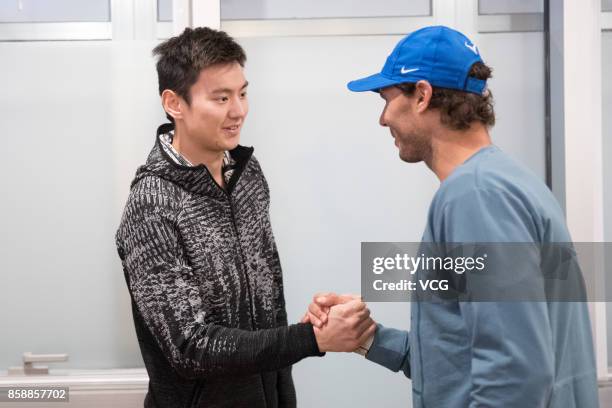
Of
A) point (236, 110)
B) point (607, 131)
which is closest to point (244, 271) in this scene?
point (236, 110)

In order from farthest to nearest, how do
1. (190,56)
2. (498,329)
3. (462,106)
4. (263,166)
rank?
(263,166) → (190,56) → (462,106) → (498,329)

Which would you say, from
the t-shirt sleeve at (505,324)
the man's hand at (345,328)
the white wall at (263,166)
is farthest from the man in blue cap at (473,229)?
the white wall at (263,166)

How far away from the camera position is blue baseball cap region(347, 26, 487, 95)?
1.40m

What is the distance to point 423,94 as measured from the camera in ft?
4.65

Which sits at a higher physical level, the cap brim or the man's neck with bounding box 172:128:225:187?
the cap brim

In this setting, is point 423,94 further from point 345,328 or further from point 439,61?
point 345,328

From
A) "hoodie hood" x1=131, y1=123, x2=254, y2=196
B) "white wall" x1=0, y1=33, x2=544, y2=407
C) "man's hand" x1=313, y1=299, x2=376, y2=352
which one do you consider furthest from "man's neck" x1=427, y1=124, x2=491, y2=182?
"white wall" x1=0, y1=33, x2=544, y2=407

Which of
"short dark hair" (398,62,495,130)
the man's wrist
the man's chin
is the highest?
"short dark hair" (398,62,495,130)

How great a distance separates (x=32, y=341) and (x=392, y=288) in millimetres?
1154

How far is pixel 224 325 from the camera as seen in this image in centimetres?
158

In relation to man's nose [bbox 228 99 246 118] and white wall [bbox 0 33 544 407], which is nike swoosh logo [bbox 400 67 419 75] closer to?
man's nose [bbox 228 99 246 118]

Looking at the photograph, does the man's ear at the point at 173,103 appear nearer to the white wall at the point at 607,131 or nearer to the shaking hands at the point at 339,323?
the shaking hands at the point at 339,323

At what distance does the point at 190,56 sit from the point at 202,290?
1.72ft

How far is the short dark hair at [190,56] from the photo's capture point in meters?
1.60
